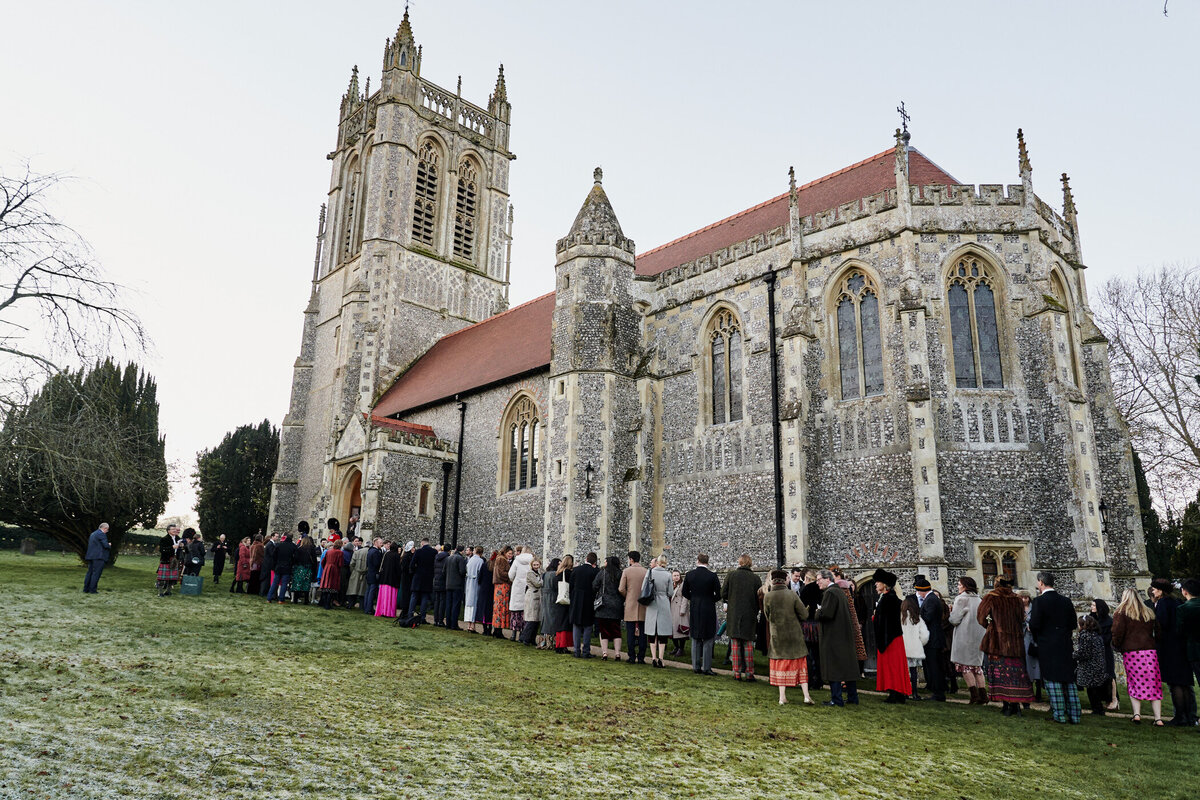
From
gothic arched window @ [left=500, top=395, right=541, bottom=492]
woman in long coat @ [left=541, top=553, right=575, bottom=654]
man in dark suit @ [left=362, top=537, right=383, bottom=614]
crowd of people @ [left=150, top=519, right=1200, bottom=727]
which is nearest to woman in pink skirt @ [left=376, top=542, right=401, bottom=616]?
man in dark suit @ [left=362, top=537, right=383, bottom=614]

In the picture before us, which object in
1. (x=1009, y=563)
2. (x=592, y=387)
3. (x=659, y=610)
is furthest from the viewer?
(x=592, y=387)

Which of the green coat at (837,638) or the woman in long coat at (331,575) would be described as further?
the woman in long coat at (331,575)

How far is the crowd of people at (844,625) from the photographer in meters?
8.35

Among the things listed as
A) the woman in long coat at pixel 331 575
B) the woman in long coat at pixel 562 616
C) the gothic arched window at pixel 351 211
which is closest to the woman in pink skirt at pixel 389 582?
the woman in long coat at pixel 331 575

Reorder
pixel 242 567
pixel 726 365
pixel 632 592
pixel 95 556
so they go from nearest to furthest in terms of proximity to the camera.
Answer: pixel 632 592 < pixel 95 556 < pixel 242 567 < pixel 726 365

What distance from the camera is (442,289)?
108 feet

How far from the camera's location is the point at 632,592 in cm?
1094

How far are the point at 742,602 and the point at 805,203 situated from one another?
42.8 feet

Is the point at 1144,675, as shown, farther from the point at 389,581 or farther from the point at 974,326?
the point at 389,581

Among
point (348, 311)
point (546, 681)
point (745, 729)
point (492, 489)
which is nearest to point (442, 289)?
point (348, 311)

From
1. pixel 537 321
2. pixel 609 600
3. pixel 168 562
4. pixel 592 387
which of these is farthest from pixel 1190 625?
pixel 537 321

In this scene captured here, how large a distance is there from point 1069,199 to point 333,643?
17227 mm

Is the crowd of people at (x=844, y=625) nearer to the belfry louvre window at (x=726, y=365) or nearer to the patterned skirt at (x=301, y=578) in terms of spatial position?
the patterned skirt at (x=301, y=578)

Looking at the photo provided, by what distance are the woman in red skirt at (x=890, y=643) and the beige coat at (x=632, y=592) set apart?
10.4 ft
